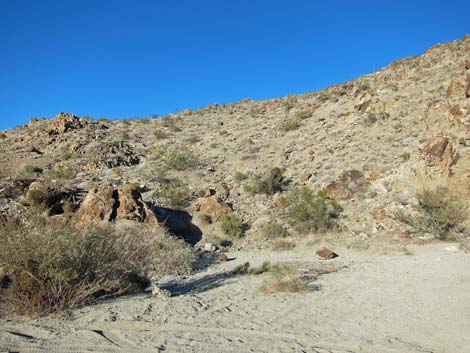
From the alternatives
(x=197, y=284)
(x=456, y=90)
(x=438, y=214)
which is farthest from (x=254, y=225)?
(x=456, y=90)

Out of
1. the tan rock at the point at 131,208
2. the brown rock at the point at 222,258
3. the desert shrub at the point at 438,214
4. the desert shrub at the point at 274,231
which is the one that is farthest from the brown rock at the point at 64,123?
the desert shrub at the point at 438,214

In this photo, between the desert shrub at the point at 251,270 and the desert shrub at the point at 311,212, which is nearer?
the desert shrub at the point at 251,270

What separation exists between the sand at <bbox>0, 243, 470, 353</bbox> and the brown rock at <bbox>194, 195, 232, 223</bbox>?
687 centimetres

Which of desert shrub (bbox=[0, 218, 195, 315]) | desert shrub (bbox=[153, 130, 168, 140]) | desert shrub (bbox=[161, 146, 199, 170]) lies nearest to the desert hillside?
desert shrub (bbox=[0, 218, 195, 315])

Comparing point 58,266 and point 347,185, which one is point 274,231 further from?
point 58,266

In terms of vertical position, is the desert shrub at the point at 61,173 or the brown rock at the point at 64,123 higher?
the brown rock at the point at 64,123

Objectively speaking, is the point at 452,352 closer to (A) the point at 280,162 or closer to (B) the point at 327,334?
(B) the point at 327,334

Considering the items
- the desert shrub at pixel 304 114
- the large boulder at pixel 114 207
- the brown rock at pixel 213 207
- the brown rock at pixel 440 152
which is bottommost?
the brown rock at pixel 213 207

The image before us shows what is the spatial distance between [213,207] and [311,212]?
4.26 m

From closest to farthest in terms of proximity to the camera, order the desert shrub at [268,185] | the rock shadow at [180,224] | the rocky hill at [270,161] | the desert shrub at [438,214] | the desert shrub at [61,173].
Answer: the desert shrub at [438,214]
the rocky hill at [270,161]
the rock shadow at [180,224]
the desert shrub at [268,185]
the desert shrub at [61,173]

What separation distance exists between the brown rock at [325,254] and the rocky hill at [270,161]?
1.52m

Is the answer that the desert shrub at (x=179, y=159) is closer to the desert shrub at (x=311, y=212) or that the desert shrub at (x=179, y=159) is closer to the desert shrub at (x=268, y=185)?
the desert shrub at (x=268, y=185)

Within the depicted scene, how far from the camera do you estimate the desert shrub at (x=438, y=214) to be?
12.8m

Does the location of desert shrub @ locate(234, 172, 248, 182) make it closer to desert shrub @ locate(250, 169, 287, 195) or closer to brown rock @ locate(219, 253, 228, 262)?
desert shrub @ locate(250, 169, 287, 195)
